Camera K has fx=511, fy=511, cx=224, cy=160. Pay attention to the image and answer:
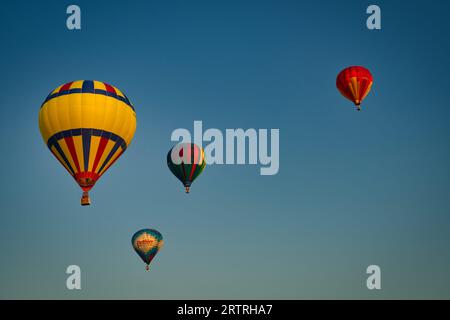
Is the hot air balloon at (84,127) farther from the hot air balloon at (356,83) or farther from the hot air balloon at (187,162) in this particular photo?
the hot air balloon at (356,83)

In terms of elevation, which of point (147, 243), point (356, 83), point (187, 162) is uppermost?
point (356, 83)

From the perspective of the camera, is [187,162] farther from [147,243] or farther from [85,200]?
[85,200]

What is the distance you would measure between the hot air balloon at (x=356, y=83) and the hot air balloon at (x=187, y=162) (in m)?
11.4

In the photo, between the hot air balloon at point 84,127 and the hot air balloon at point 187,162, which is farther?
the hot air balloon at point 187,162

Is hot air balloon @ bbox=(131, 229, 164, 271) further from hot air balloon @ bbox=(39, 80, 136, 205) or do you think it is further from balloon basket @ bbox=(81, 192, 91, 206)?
balloon basket @ bbox=(81, 192, 91, 206)

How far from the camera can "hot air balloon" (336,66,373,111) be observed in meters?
32.1

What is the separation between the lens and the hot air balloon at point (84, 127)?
87.8ft

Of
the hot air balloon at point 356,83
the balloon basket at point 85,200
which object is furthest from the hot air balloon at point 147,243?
the hot air balloon at point 356,83

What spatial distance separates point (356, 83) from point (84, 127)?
16.8 meters

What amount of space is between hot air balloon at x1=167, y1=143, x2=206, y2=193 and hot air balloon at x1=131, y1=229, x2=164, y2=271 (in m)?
8.84

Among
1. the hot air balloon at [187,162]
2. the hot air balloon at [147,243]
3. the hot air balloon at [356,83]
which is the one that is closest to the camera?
the hot air balloon at [356,83]

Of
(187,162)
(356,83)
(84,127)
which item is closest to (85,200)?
(84,127)

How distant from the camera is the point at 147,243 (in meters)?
43.6
